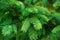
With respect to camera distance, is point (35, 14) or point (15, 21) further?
point (15, 21)

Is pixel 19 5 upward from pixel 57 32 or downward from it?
upward

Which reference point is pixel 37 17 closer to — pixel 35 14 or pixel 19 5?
pixel 35 14

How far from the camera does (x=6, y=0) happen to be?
4.96ft

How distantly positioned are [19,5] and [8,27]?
0.26 metres

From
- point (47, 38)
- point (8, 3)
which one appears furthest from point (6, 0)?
point (47, 38)

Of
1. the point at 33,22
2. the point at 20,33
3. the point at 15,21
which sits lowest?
the point at 20,33

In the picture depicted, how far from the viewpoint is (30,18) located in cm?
155

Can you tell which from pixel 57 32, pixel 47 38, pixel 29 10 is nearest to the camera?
pixel 29 10

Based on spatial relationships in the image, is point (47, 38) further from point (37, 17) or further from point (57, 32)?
point (37, 17)

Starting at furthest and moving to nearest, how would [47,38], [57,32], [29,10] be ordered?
[47,38], [57,32], [29,10]

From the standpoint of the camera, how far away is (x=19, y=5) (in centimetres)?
148

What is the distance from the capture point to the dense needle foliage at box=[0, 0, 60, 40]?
150 cm

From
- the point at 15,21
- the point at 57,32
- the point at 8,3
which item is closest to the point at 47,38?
the point at 57,32

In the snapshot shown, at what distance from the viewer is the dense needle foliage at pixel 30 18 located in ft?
4.91
